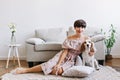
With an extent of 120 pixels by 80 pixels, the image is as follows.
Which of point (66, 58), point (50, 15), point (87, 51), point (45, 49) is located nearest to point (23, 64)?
point (45, 49)

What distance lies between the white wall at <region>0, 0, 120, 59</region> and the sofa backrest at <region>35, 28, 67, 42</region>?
38 cm

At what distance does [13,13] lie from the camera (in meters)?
5.46

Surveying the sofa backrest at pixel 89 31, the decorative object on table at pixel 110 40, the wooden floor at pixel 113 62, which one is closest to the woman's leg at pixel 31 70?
the sofa backrest at pixel 89 31

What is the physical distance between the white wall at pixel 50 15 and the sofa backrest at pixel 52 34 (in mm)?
378

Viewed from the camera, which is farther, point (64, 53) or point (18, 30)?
Result: point (18, 30)

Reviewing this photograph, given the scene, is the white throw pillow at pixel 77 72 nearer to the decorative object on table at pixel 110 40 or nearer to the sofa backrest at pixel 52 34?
the sofa backrest at pixel 52 34

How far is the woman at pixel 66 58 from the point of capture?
3518 millimetres

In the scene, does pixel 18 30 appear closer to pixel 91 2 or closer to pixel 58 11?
pixel 58 11

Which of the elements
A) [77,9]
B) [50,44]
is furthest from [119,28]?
[50,44]

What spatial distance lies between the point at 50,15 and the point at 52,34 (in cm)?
63

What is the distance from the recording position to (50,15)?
5.45 m

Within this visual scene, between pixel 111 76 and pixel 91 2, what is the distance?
239 centimetres

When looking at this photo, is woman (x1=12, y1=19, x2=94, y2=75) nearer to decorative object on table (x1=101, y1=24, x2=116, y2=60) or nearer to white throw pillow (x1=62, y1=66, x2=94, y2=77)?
white throw pillow (x1=62, y1=66, x2=94, y2=77)

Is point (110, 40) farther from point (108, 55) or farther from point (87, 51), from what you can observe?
point (87, 51)
